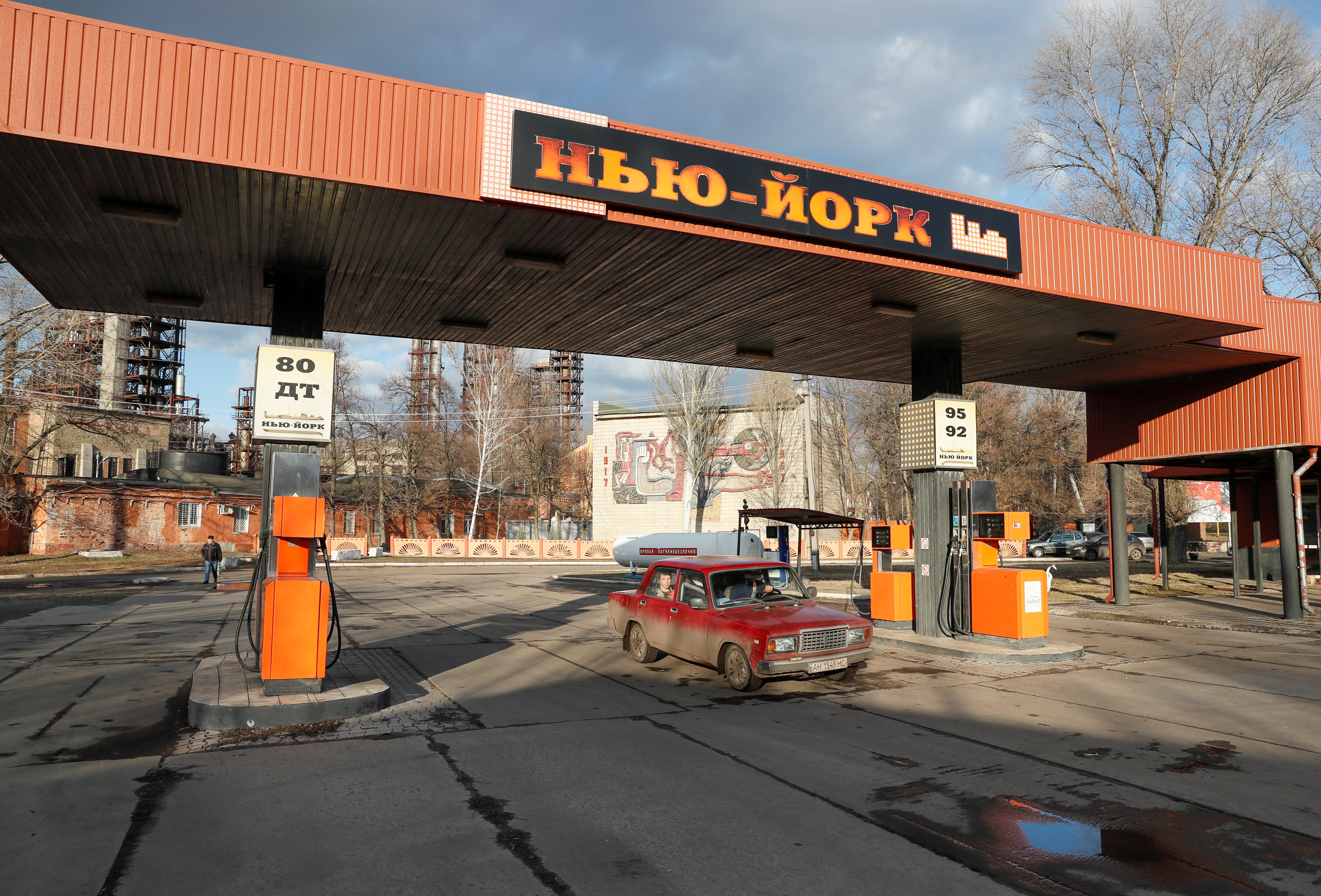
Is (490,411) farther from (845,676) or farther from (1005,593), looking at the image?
(845,676)

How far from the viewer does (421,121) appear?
921cm

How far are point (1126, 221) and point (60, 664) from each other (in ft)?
130

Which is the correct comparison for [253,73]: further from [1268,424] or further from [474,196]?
[1268,424]

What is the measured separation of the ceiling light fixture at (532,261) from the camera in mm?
11289

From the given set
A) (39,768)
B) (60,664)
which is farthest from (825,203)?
(60,664)

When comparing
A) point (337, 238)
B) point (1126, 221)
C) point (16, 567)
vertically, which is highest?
point (1126, 221)

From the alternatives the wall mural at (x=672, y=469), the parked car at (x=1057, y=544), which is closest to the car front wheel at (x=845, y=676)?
the wall mural at (x=672, y=469)

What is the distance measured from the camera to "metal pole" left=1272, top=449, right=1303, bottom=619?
17625 mm

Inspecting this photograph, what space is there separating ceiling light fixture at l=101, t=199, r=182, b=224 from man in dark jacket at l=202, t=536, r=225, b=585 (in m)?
22.2

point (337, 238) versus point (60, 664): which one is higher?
point (337, 238)

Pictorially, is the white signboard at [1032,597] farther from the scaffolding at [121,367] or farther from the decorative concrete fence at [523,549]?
the decorative concrete fence at [523,549]

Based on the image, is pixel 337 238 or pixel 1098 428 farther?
pixel 1098 428

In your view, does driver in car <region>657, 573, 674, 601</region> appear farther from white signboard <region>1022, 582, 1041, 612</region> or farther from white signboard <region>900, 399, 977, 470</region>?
white signboard <region>1022, 582, 1041, 612</region>

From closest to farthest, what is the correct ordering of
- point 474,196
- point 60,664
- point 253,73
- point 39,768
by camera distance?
point 39,768 < point 253,73 < point 474,196 < point 60,664
